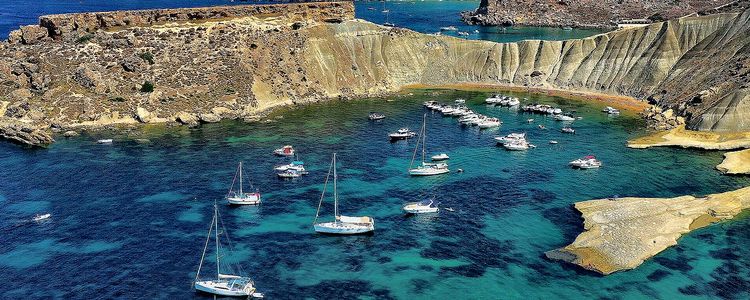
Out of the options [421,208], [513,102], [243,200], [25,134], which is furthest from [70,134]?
[513,102]

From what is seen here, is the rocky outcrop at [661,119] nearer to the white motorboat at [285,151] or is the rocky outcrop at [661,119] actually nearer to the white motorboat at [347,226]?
the white motorboat at [285,151]

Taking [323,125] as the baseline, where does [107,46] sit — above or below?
above

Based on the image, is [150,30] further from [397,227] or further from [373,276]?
[373,276]

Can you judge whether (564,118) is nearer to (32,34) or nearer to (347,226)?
(347,226)

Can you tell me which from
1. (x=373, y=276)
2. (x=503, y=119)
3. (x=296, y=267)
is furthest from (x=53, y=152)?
(x=503, y=119)

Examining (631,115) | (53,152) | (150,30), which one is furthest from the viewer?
(150,30)

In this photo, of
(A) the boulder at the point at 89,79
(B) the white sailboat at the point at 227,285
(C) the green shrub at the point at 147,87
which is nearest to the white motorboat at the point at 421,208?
(B) the white sailboat at the point at 227,285

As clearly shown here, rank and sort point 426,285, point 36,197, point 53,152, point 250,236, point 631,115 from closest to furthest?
1. point 426,285
2. point 250,236
3. point 36,197
4. point 53,152
5. point 631,115

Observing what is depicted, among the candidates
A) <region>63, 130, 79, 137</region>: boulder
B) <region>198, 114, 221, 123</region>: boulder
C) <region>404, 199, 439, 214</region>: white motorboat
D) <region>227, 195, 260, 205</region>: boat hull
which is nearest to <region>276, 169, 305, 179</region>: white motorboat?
<region>227, 195, 260, 205</region>: boat hull
